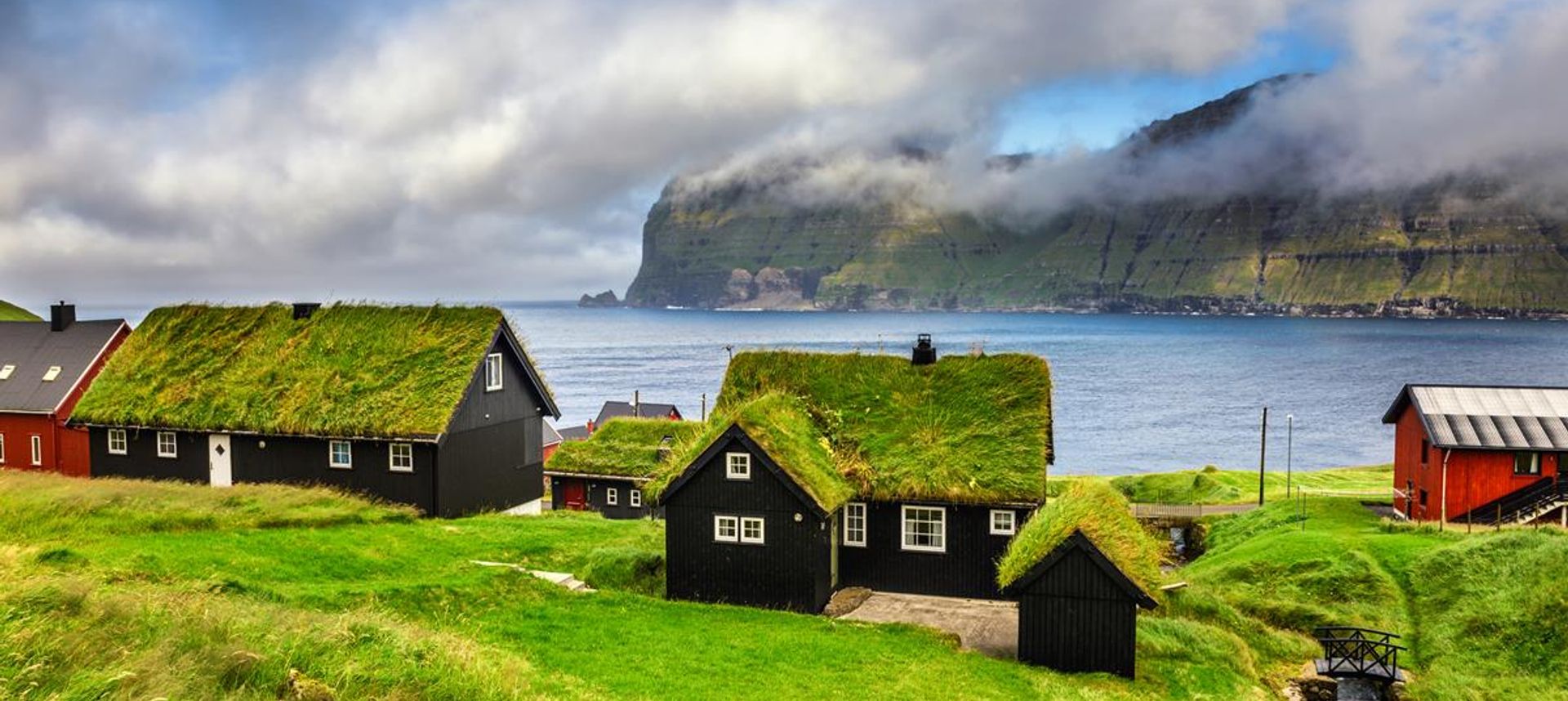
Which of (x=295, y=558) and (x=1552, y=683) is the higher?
(x=295, y=558)

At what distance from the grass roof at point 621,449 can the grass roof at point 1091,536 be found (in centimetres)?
3011

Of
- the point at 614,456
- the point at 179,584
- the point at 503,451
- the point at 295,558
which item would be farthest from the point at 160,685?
the point at 614,456

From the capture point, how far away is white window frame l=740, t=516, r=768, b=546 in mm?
27031

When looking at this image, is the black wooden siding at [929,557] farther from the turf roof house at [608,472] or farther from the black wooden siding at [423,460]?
the turf roof house at [608,472]

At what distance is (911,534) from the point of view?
2944cm

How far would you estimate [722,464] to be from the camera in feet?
89.4

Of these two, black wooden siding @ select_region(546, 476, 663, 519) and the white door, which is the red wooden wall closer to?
black wooden siding @ select_region(546, 476, 663, 519)

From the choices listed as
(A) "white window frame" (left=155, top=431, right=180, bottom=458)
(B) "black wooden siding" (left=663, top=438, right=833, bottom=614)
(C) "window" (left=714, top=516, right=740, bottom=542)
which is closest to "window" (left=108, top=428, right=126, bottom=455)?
(A) "white window frame" (left=155, top=431, right=180, bottom=458)

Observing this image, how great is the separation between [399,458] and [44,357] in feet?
80.1

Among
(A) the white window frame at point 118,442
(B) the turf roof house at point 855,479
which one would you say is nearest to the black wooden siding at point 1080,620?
(B) the turf roof house at point 855,479

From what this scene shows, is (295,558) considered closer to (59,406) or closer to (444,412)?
(444,412)

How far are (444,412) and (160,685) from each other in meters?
26.1

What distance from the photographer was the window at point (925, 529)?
29.2 m

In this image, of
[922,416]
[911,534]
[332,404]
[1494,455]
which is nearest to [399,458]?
[332,404]
